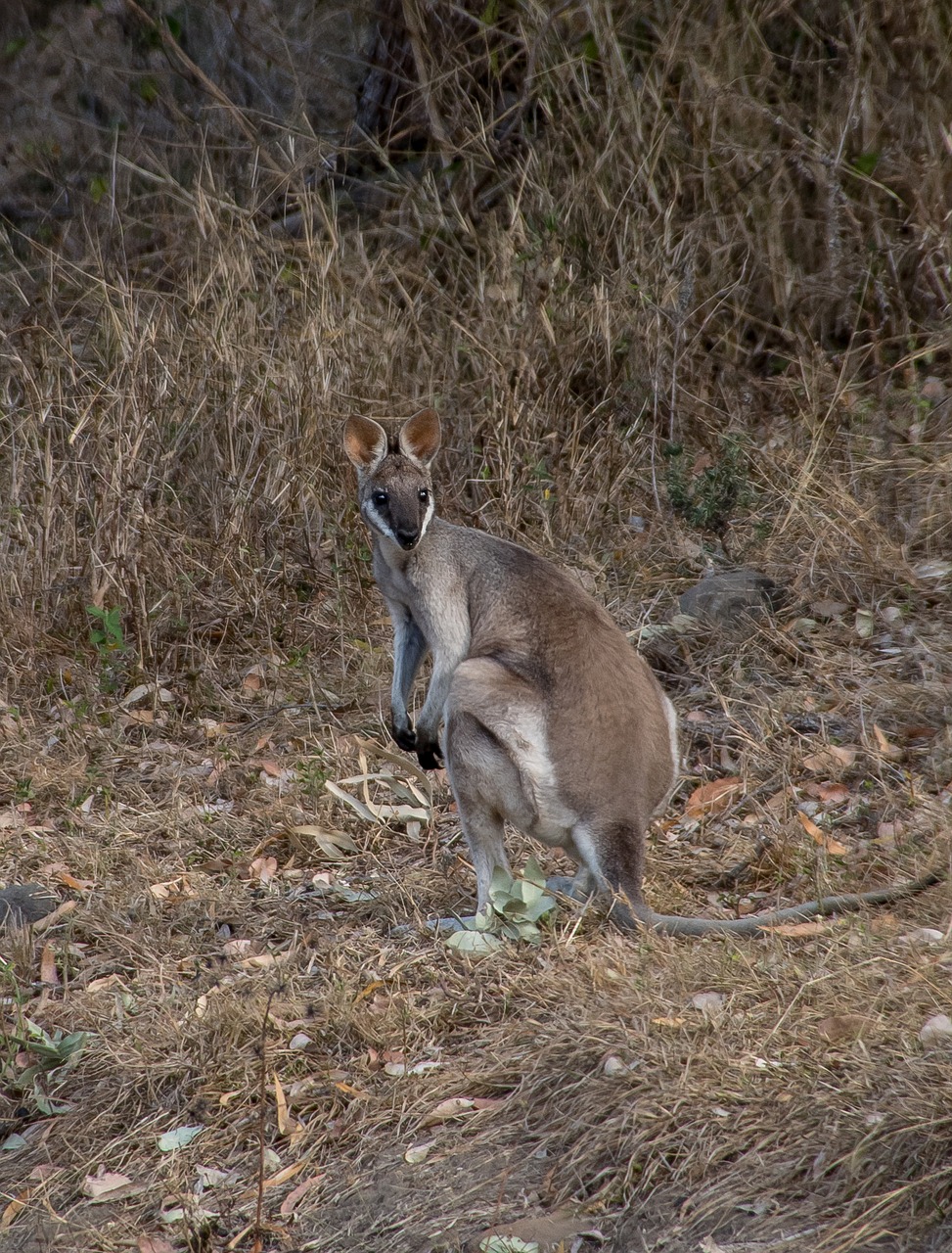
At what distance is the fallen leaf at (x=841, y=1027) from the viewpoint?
10.1ft

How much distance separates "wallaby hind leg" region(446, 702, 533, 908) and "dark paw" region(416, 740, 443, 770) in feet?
1.55

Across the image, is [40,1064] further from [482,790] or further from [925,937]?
[925,937]

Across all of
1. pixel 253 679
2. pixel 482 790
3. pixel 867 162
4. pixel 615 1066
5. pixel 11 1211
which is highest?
pixel 867 162

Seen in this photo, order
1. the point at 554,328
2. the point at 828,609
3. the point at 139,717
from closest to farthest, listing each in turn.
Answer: the point at 828,609 → the point at 139,717 → the point at 554,328

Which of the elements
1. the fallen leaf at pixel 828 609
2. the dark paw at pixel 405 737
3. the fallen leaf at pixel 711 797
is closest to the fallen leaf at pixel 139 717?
the dark paw at pixel 405 737

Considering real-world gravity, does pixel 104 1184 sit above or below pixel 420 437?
below

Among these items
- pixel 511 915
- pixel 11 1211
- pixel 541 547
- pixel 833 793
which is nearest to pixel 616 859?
pixel 511 915

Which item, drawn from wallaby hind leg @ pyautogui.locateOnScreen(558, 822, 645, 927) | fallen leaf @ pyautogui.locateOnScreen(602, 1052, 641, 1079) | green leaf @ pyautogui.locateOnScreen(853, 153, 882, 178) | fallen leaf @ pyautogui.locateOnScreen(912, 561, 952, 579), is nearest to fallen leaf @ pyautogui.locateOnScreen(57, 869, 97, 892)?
wallaby hind leg @ pyautogui.locateOnScreen(558, 822, 645, 927)

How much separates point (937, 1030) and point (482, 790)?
4.51ft

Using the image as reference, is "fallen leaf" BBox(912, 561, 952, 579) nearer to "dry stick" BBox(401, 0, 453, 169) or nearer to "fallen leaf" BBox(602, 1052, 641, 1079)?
"fallen leaf" BBox(602, 1052, 641, 1079)

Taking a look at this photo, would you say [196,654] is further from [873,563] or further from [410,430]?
[873,563]

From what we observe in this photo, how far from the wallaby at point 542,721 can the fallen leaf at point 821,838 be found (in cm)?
52

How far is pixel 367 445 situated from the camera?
480 cm

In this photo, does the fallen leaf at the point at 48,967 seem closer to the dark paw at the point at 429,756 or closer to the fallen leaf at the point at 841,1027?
the dark paw at the point at 429,756
